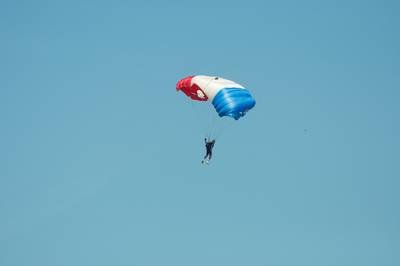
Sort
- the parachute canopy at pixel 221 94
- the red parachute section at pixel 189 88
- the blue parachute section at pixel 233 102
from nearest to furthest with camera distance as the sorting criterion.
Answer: the blue parachute section at pixel 233 102 < the parachute canopy at pixel 221 94 < the red parachute section at pixel 189 88

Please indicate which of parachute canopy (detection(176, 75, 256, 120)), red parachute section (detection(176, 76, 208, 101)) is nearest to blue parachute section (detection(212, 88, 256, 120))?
parachute canopy (detection(176, 75, 256, 120))

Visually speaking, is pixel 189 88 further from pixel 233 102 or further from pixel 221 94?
pixel 233 102

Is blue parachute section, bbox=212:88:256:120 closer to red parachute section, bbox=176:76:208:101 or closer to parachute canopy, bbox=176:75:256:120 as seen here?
parachute canopy, bbox=176:75:256:120

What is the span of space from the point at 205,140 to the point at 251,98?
162 inches

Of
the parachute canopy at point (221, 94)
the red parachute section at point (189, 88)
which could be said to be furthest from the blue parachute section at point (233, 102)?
the red parachute section at point (189, 88)

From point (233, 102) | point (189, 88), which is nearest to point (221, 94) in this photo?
point (233, 102)

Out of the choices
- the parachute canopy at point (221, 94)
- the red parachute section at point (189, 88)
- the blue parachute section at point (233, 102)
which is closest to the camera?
the blue parachute section at point (233, 102)

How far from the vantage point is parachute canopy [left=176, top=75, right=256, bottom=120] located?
77500mm

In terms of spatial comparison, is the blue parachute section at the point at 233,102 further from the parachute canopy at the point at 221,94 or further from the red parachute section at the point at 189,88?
the red parachute section at the point at 189,88

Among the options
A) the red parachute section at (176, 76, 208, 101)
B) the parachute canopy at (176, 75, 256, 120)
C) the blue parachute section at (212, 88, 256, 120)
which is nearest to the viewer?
the blue parachute section at (212, 88, 256, 120)

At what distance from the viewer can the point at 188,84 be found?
82.9 metres

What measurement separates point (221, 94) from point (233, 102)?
1.46 meters

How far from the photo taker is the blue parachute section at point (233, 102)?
77250 mm

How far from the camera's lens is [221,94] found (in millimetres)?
78750
